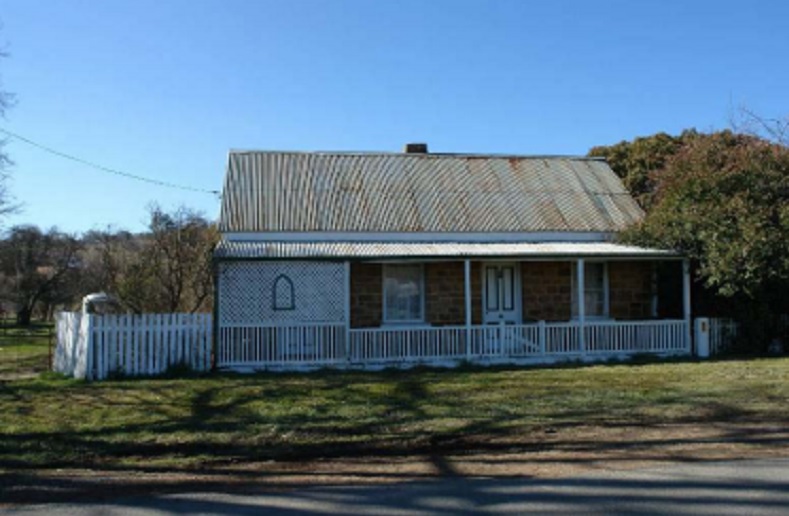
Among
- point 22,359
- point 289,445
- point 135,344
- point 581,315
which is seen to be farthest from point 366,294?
point 22,359

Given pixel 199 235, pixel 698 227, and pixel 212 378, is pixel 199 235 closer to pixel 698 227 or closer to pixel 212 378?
pixel 212 378

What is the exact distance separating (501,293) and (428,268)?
1875 millimetres

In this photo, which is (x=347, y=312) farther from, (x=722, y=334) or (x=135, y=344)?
(x=722, y=334)

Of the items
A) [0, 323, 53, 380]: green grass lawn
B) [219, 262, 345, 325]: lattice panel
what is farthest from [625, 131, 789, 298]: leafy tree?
[0, 323, 53, 380]: green grass lawn

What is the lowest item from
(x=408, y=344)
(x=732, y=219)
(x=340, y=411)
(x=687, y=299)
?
(x=340, y=411)

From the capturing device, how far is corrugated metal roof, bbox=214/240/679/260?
1499 cm

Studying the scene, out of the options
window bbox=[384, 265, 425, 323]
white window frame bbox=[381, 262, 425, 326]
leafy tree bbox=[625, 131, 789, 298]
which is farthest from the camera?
window bbox=[384, 265, 425, 323]

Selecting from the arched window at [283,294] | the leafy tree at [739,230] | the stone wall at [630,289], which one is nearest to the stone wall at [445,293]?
the arched window at [283,294]

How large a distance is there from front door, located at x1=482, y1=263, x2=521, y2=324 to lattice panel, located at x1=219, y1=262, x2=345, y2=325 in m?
3.74

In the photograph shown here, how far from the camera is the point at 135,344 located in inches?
533

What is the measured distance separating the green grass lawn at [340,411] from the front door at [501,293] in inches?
148

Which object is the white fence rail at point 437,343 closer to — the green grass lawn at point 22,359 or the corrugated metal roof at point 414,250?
the corrugated metal roof at point 414,250

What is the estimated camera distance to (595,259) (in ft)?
52.7

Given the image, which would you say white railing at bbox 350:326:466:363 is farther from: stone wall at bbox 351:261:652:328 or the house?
stone wall at bbox 351:261:652:328
